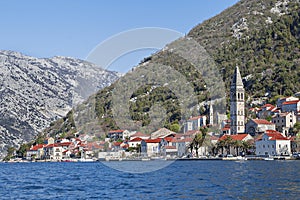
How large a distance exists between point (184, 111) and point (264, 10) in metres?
64.9

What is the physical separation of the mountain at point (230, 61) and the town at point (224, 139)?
17.3ft

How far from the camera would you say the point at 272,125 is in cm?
10131

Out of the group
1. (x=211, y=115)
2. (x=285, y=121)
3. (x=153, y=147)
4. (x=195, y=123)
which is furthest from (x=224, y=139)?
(x=211, y=115)

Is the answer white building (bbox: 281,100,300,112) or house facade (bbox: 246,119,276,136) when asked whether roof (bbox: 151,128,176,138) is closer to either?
house facade (bbox: 246,119,276,136)

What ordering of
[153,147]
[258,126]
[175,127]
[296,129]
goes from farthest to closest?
[175,127], [153,147], [258,126], [296,129]

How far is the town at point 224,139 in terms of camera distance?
9094cm

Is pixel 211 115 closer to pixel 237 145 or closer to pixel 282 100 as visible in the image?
pixel 282 100

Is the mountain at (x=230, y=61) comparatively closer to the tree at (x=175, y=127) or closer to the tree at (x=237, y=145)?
the tree at (x=175, y=127)

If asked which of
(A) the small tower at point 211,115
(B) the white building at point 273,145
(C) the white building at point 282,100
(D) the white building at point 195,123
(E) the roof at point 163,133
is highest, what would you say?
(C) the white building at point 282,100

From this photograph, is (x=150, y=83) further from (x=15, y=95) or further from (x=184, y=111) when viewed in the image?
(x=15, y=95)

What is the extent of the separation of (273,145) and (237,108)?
742 inches

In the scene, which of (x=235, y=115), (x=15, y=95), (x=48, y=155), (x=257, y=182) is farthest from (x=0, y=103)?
(x=257, y=182)

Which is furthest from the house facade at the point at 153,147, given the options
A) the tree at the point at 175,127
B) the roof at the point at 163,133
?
the tree at the point at 175,127

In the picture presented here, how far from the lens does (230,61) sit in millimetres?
157625
